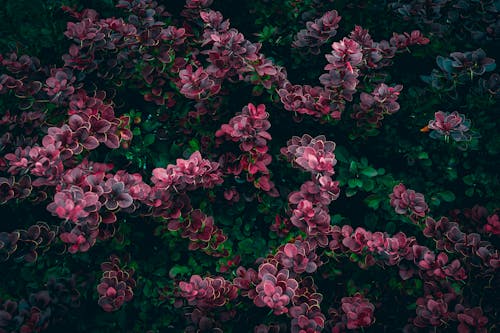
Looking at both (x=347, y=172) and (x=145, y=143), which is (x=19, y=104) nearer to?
(x=145, y=143)

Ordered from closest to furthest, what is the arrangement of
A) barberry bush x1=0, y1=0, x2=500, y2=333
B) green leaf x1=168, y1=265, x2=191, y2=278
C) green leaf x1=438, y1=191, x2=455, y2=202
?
barberry bush x1=0, y1=0, x2=500, y2=333, green leaf x1=168, y1=265, x2=191, y2=278, green leaf x1=438, y1=191, x2=455, y2=202

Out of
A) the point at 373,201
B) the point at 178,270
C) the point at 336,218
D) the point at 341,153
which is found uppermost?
the point at 341,153

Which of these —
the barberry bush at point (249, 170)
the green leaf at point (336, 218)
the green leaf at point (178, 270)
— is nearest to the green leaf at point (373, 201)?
the barberry bush at point (249, 170)

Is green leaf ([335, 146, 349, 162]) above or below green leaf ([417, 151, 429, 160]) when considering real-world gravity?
below

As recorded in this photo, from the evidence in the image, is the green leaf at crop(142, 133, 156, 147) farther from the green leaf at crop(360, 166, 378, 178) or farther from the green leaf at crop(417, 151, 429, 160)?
the green leaf at crop(417, 151, 429, 160)

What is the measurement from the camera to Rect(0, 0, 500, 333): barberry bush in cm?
177

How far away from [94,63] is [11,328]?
1.12 metres

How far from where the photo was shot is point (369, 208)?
2.32 metres

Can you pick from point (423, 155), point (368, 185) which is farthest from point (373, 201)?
point (423, 155)

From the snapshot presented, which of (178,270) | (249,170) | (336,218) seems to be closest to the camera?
(249,170)

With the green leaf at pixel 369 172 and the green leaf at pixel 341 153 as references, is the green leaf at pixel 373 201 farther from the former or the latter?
the green leaf at pixel 341 153

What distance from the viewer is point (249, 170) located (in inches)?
76.5

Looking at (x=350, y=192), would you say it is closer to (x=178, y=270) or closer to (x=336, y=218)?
(x=336, y=218)

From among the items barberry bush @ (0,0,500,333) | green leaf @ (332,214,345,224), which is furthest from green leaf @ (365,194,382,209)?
green leaf @ (332,214,345,224)
